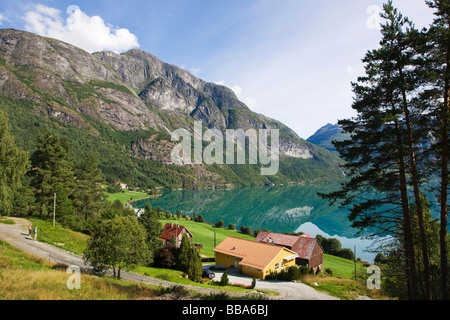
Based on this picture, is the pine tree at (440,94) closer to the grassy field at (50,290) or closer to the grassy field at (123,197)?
the grassy field at (50,290)

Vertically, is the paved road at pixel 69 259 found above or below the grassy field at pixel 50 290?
below

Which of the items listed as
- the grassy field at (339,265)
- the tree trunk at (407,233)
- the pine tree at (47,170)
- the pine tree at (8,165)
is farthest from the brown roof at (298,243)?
the pine tree at (8,165)

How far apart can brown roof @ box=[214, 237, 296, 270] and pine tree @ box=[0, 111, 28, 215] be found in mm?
27682

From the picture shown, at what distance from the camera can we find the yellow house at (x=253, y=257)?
3344 cm

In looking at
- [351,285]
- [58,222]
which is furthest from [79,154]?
[351,285]

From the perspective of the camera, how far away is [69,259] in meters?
22.6

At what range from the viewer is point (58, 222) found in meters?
33.8

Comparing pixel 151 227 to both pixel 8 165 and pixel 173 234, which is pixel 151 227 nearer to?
pixel 173 234

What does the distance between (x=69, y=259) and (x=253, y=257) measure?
2306 centimetres

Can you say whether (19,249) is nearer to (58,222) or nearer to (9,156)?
(9,156)

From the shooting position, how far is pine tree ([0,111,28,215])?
23594mm
